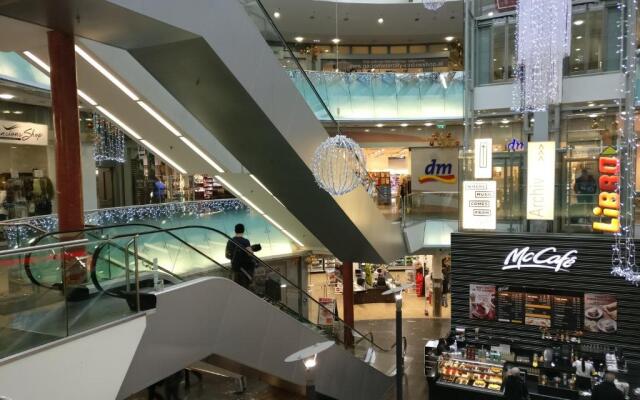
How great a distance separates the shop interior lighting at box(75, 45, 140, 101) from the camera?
660 centimetres

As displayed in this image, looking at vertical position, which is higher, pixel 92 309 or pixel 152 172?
pixel 152 172

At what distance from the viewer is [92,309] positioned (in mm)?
4484

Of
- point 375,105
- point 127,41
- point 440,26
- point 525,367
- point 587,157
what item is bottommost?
point 525,367

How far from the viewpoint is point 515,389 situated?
9.05 meters

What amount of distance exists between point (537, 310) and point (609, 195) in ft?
9.43

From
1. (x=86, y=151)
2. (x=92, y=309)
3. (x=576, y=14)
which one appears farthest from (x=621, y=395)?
Answer: (x=86, y=151)

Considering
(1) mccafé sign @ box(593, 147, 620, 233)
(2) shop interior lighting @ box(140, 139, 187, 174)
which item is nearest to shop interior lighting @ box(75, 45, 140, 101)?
(2) shop interior lighting @ box(140, 139, 187, 174)

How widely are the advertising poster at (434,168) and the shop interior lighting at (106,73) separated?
37.1 ft

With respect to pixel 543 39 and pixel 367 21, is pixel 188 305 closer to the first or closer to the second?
pixel 543 39

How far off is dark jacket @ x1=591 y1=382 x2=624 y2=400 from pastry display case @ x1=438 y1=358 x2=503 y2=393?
6.82ft

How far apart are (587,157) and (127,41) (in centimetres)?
950

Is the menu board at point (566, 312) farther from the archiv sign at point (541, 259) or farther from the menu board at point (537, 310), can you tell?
the archiv sign at point (541, 259)

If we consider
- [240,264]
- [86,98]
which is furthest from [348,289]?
[86,98]

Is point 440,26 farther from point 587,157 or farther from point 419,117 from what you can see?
point 587,157
